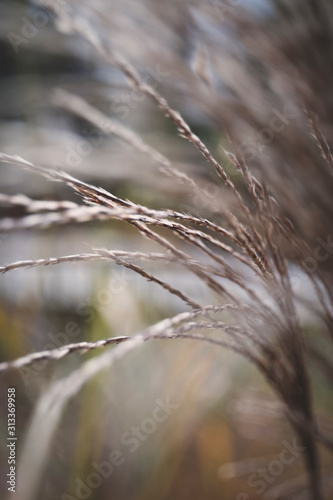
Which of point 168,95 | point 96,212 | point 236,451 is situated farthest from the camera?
point 236,451

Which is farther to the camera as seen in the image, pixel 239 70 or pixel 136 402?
pixel 136 402

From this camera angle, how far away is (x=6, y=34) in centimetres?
119

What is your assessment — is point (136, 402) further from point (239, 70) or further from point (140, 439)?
point (239, 70)

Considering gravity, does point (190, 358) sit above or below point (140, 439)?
above

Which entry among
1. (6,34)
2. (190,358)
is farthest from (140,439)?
(6,34)

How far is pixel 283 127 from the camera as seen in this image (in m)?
0.51

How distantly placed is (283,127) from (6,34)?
95 centimetres

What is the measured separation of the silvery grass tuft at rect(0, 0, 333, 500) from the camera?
406mm

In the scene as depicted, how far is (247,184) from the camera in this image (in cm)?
43

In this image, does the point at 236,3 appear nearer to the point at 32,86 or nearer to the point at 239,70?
the point at 239,70

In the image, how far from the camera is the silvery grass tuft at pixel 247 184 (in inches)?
16.0

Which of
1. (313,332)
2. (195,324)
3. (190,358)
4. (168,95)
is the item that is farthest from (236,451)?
(195,324)

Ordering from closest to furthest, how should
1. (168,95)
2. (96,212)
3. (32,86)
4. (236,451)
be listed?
(96,212) < (168,95) < (32,86) < (236,451)

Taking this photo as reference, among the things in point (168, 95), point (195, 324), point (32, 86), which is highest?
point (32, 86)
